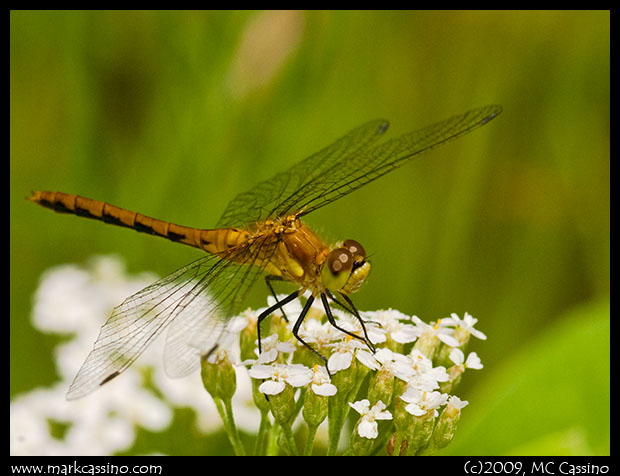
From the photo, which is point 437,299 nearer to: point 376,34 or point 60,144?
point 376,34

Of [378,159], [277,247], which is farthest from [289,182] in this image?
[277,247]

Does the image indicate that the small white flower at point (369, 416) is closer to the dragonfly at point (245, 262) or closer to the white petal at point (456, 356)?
the dragonfly at point (245, 262)

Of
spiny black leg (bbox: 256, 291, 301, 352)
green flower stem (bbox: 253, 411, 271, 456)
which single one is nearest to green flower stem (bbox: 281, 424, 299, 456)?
green flower stem (bbox: 253, 411, 271, 456)

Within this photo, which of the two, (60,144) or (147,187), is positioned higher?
(60,144)

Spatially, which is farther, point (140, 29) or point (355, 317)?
point (140, 29)
